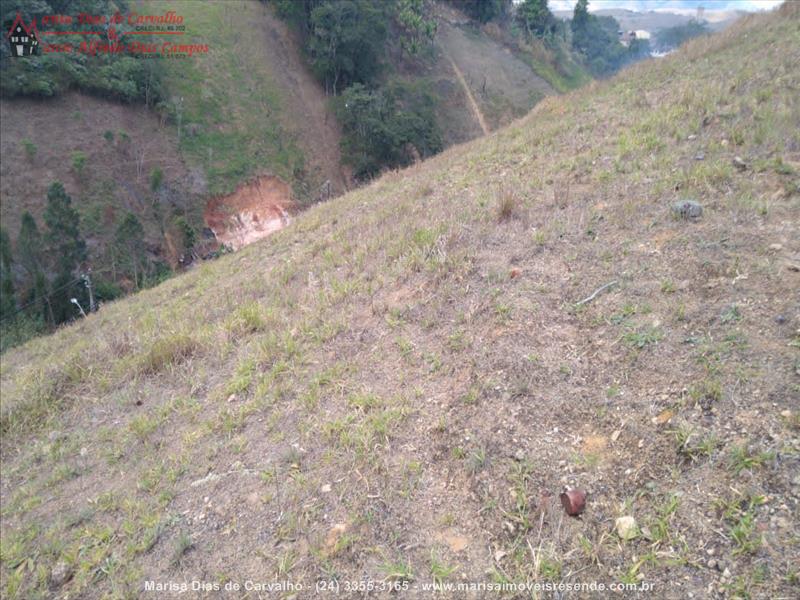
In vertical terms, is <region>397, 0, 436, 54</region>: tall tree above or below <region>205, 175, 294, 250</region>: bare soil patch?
above

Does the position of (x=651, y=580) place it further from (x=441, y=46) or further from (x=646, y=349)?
(x=441, y=46)

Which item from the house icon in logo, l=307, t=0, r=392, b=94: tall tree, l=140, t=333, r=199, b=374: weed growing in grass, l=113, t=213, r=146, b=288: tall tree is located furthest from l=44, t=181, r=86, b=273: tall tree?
l=307, t=0, r=392, b=94: tall tree

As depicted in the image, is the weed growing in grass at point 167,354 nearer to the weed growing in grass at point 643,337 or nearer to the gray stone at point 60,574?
the gray stone at point 60,574

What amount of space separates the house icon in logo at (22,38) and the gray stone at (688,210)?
24691mm

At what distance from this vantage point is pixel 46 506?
3.52 metres

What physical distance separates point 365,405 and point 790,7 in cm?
1246

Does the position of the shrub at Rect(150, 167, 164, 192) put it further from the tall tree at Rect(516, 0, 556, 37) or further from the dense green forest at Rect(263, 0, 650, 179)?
the tall tree at Rect(516, 0, 556, 37)

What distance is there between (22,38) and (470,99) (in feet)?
87.1

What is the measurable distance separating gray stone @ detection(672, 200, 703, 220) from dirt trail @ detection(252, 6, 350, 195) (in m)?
22.8

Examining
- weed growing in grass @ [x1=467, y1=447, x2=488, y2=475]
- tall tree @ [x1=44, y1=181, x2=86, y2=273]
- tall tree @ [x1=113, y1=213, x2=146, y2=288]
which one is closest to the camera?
weed growing in grass @ [x1=467, y1=447, x2=488, y2=475]

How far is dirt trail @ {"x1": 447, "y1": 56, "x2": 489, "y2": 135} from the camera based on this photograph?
117 ft

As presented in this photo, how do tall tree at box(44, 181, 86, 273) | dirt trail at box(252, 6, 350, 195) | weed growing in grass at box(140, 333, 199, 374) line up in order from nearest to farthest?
weed growing in grass at box(140, 333, 199, 374) → tall tree at box(44, 181, 86, 273) → dirt trail at box(252, 6, 350, 195)

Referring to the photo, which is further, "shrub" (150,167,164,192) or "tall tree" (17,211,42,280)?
"shrub" (150,167,164,192)

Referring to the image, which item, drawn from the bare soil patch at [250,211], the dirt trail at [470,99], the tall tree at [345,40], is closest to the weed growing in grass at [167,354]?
the bare soil patch at [250,211]
